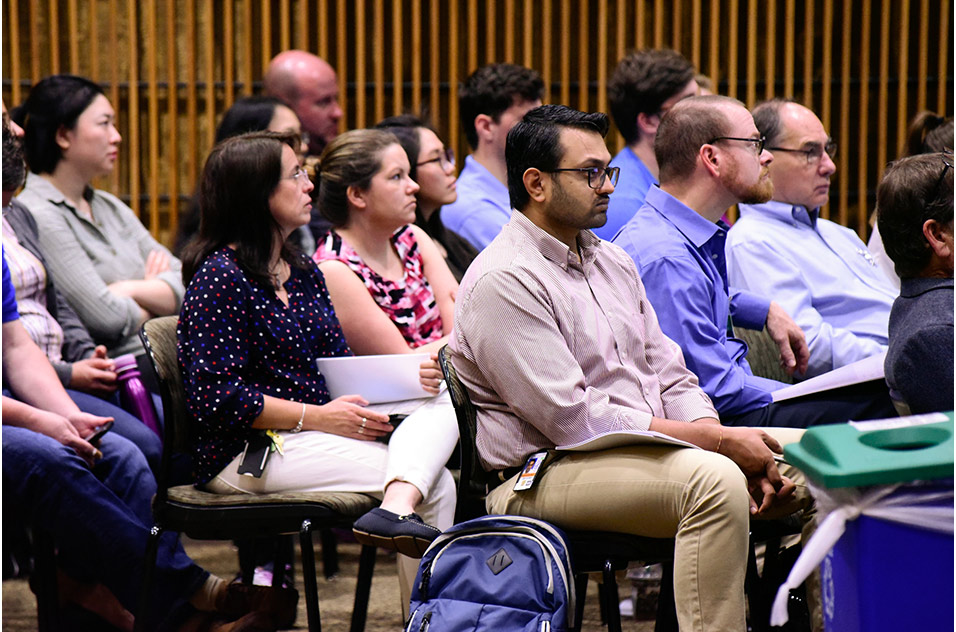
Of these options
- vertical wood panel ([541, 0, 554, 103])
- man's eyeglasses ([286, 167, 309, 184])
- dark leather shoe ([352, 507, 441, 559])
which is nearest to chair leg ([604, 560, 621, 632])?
dark leather shoe ([352, 507, 441, 559])

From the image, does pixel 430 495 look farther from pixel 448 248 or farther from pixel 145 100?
pixel 145 100

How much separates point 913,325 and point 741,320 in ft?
3.00

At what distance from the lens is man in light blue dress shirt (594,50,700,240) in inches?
167

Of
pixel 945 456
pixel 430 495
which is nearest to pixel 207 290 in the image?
pixel 430 495

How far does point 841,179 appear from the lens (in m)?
5.59

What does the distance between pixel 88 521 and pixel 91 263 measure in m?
1.13

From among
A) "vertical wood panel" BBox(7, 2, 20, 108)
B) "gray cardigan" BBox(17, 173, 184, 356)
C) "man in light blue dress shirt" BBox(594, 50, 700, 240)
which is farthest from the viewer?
"vertical wood panel" BBox(7, 2, 20, 108)

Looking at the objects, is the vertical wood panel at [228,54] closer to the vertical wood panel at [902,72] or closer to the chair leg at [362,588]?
the vertical wood panel at [902,72]

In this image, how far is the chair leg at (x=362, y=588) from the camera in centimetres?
281

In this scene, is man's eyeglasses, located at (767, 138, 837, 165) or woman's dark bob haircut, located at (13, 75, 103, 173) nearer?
man's eyeglasses, located at (767, 138, 837, 165)

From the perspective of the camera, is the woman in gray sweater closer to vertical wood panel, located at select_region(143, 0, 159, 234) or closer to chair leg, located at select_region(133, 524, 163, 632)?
chair leg, located at select_region(133, 524, 163, 632)

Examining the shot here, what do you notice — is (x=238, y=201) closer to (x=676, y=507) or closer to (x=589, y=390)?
(x=589, y=390)

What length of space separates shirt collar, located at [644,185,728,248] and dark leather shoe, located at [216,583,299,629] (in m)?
1.30

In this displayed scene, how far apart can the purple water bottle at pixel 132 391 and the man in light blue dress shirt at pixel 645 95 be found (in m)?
1.80
